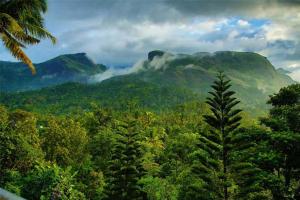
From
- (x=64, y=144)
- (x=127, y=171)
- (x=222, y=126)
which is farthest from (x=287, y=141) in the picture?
(x=64, y=144)

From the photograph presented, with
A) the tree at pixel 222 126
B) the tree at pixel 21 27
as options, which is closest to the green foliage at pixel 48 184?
the tree at pixel 21 27

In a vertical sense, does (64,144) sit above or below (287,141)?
below

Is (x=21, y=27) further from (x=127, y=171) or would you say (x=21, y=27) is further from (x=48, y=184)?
(x=127, y=171)

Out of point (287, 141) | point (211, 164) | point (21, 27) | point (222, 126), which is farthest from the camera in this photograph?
point (222, 126)

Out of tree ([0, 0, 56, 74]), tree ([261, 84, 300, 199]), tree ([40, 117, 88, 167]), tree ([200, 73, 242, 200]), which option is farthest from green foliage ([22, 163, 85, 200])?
tree ([40, 117, 88, 167])

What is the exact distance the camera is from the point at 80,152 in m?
45.8

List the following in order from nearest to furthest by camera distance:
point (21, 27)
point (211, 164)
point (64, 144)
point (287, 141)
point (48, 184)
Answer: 1. point (21, 27)
2. point (287, 141)
3. point (48, 184)
4. point (211, 164)
5. point (64, 144)

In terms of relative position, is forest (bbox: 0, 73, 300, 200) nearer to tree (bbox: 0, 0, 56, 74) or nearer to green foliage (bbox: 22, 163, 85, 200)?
green foliage (bbox: 22, 163, 85, 200)

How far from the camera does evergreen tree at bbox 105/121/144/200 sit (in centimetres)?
3600

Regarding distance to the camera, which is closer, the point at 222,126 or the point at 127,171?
the point at 222,126

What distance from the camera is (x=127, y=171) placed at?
36.9 metres

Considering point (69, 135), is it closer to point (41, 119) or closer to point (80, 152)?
point (80, 152)

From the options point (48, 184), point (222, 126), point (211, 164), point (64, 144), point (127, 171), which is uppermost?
point (222, 126)

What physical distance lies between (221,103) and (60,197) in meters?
12.4
